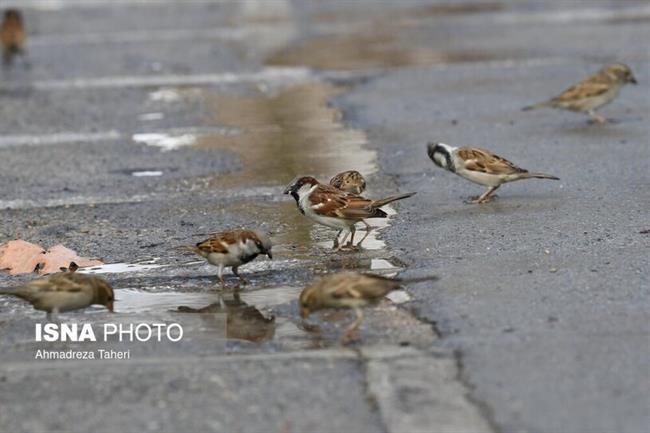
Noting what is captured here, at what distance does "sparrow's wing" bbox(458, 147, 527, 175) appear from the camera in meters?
11.4

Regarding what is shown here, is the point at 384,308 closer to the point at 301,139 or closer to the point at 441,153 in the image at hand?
the point at 441,153

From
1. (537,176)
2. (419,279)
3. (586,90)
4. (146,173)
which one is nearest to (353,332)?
(419,279)

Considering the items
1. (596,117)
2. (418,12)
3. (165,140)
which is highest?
(596,117)

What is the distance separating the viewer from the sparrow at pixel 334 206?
9.92 metres

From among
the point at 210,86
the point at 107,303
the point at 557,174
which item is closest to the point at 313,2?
the point at 210,86

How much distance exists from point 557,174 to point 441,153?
4.03 feet

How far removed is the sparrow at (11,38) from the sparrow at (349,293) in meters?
18.9

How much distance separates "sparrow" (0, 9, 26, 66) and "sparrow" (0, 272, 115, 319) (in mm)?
18016

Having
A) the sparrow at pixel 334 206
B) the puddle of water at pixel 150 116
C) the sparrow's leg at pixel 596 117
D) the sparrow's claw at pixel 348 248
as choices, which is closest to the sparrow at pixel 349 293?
the sparrow's claw at pixel 348 248

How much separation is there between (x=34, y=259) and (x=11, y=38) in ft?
53.5

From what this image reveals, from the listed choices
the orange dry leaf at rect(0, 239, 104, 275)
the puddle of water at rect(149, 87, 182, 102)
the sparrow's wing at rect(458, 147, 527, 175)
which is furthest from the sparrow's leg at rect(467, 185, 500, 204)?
the puddle of water at rect(149, 87, 182, 102)

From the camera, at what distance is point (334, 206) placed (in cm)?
996

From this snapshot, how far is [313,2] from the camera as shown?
1470 inches

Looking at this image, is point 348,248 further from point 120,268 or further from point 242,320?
point 242,320
